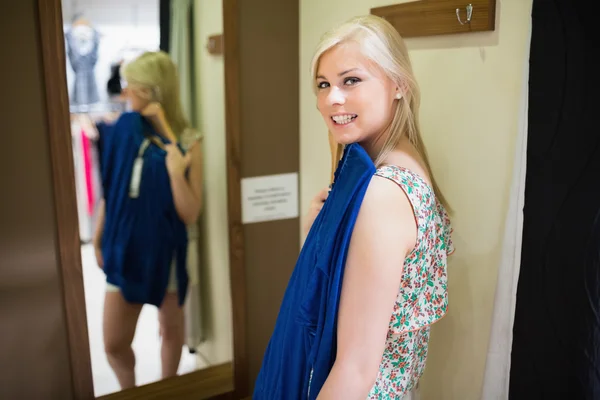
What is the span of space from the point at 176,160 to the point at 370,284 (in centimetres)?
93

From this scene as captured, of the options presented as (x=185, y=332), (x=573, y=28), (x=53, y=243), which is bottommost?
(x=185, y=332)

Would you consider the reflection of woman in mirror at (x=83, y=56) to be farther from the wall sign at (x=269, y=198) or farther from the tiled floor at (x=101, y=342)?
the wall sign at (x=269, y=198)

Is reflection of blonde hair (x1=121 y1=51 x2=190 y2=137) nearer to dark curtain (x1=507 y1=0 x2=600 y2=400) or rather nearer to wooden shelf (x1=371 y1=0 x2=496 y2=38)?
wooden shelf (x1=371 y1=0 x2=496 y2=38)

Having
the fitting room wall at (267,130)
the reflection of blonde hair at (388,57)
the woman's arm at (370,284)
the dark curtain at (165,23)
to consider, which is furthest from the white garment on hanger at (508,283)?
the dark curtain at (165,23)

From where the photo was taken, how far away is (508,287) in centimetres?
127

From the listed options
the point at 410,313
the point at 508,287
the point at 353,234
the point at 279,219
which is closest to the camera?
the point at 353,234

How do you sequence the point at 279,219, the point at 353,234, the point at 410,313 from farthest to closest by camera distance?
the point at 279,219
the point at 410,313
the point at 353,234

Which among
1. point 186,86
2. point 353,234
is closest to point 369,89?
point 353,234

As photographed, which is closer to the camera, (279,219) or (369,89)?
(369,89)

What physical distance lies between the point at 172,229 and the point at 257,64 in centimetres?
59

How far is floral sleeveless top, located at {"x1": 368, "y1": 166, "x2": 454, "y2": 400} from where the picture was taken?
1.05 m

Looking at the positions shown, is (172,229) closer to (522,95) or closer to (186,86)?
(186,86)

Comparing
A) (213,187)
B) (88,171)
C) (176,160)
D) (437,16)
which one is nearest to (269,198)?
(213,187)

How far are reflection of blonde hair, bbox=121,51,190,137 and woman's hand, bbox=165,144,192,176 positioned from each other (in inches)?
2.0
